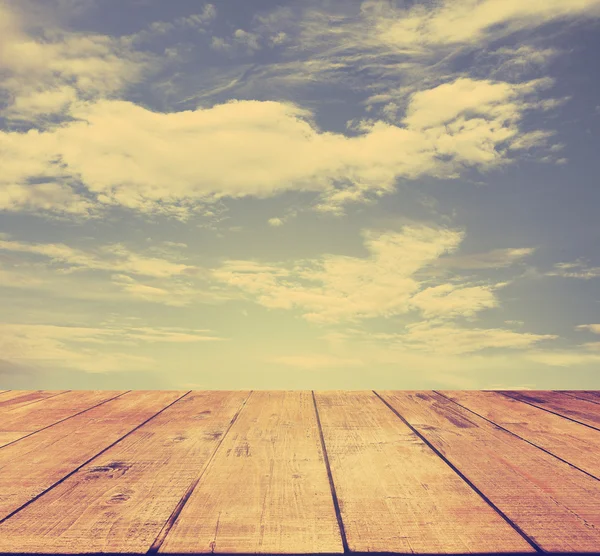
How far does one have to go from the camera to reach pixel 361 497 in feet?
4.01

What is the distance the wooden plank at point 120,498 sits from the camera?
1.04 m

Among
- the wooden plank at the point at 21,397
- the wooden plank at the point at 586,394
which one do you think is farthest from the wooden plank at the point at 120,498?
the wooden plank at the point at 586,394

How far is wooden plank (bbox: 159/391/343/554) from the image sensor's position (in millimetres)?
1020

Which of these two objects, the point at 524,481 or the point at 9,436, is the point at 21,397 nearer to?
the point at 9,436

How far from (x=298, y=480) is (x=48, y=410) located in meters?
1.37

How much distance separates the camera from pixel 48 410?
2.27m

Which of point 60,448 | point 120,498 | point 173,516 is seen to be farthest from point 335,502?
point 60,448

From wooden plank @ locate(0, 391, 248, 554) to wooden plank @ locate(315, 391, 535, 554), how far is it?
36 centimetres

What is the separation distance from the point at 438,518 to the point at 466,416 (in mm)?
1066

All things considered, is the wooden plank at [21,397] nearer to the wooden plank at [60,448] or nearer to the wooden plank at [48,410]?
the wooden plank at [48,410]

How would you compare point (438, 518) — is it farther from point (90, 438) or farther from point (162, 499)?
point (90, 438)

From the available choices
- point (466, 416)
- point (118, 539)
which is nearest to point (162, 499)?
point (118, 539)

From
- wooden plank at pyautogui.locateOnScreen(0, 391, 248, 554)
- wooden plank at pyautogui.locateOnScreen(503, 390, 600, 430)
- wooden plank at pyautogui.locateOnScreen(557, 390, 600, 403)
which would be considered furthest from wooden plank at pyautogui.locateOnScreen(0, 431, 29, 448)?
wooden plank at pyautogui.locateOnScreen(557, 390, 600, 403)

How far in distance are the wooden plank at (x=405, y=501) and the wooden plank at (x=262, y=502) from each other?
0.05m
